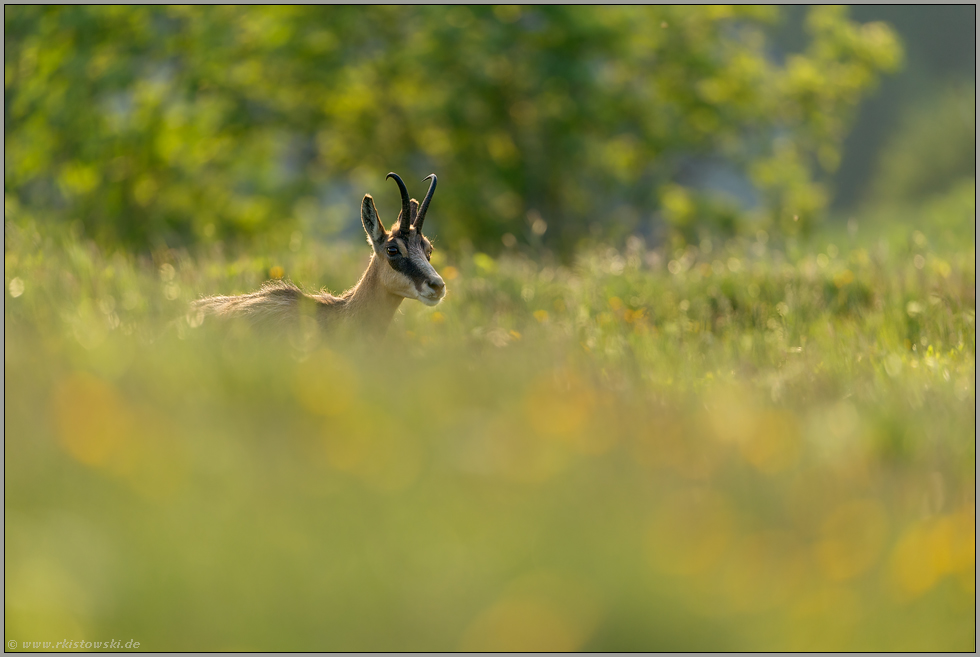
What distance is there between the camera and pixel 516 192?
71.3 ft

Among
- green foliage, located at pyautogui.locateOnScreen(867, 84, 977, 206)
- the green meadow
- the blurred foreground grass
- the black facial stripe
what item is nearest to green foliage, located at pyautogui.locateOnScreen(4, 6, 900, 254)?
the green meadow

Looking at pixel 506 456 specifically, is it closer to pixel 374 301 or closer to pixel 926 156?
pixel 374 301

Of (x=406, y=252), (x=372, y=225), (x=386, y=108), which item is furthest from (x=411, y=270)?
(x=386, y=108)

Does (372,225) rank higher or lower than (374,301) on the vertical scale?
higher

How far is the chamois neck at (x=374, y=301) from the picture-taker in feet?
24.7

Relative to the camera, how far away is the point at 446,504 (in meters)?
2.98

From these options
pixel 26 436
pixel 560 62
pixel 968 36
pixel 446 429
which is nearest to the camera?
pixel 26 436

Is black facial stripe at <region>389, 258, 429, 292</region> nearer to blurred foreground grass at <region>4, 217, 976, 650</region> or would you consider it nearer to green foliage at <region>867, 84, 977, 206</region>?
blurred foreground grass at <region>4, 217, 976, 650</region>

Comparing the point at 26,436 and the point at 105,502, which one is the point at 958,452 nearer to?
the point at 105,502

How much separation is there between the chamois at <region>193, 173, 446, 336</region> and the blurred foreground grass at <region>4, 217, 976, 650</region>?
163cm

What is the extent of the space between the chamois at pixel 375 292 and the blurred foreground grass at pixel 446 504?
5.34 ft

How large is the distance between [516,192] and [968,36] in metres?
76.8

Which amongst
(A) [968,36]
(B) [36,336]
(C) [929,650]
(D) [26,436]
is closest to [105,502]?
(D) [26,436]

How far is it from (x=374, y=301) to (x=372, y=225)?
2.35 feet
